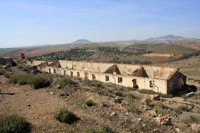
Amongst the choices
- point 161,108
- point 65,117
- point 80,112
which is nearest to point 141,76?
point 161,108

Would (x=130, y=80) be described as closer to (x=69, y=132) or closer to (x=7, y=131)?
(x=69, y=132)

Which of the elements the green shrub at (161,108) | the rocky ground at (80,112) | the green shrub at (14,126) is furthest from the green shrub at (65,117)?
the green shrub at (161,108)

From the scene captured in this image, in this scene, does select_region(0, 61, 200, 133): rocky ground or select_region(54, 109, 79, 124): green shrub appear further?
select_region(54, 109, 79, 124): green shrub

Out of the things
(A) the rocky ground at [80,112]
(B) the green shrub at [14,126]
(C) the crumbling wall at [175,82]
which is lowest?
(C) the crumbling wall at [175,82]

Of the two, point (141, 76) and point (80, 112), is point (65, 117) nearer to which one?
point (80, 112)

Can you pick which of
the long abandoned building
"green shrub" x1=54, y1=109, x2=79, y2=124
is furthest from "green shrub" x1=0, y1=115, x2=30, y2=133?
the long abandoned building

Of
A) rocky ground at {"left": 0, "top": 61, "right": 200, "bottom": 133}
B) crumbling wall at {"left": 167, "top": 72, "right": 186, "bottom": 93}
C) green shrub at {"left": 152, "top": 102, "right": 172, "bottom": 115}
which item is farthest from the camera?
crumbling wall at {"left": 167, "top": 72, "right": 186, "bottom": 93}

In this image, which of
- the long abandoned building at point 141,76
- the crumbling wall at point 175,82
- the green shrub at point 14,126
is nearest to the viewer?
the green shrub at point 14,126

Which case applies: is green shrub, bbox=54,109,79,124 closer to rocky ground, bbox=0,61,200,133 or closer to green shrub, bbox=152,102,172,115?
rocky ground, bbox=0,61,200,133

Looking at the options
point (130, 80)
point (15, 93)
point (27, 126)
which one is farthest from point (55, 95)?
point (130, 80)

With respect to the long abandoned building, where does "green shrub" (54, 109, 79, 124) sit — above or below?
above

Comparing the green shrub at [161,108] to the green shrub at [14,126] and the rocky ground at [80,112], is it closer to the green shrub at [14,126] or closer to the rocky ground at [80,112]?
the rocky ground at [80,112]

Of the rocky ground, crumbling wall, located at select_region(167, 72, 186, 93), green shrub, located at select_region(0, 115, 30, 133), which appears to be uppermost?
green shrub, located at select_region(0, 115, 30, 133)

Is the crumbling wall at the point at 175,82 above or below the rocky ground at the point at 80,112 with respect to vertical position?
below
